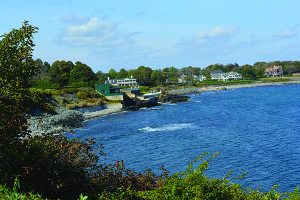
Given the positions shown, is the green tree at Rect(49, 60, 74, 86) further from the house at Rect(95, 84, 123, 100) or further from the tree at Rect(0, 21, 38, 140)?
the tree at Rect(0, 21, 38, 140)

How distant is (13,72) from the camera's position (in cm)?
947

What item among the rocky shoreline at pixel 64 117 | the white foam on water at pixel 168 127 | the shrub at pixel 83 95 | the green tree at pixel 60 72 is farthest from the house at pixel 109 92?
the white foam on water at pixel 168 127

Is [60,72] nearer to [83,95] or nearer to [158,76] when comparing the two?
[83,95]

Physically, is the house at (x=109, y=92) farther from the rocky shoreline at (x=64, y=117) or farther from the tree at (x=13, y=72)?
the tree at (x=13, y=72)

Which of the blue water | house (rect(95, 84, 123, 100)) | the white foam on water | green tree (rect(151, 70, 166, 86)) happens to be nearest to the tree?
the blue water

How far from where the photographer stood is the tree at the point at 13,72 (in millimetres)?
9203

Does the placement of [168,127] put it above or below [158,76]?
below

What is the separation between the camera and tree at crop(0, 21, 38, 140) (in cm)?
920

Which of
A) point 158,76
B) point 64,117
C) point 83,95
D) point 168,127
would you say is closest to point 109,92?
point 83,95

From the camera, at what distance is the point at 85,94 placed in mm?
78125

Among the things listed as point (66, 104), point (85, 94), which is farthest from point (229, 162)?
point (85, 94)

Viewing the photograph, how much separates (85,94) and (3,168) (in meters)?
70.7

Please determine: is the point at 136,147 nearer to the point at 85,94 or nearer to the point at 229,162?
the point at 229,162

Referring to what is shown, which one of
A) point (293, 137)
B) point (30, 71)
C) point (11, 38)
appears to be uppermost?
point (11, 38)
